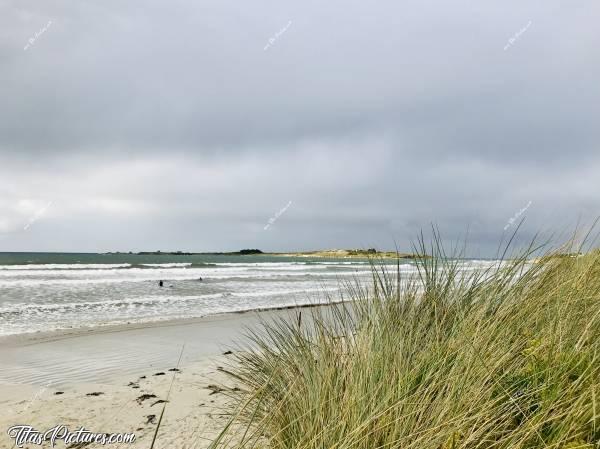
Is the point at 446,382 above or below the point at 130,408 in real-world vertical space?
above

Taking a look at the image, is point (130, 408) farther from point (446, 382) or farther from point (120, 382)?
point (446, 382)

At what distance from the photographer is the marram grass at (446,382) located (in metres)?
1.97

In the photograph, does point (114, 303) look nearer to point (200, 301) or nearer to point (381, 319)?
point (200, 301)

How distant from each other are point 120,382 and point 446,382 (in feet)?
20.0

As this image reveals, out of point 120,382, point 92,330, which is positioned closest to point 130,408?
point 120,382

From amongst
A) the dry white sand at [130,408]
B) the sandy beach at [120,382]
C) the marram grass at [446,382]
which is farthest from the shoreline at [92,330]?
the marram grass at [446,382]

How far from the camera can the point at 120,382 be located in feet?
22.7

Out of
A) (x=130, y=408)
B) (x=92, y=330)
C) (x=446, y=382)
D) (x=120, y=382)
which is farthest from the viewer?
(x=92, y=330)

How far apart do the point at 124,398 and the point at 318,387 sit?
15.0 feet

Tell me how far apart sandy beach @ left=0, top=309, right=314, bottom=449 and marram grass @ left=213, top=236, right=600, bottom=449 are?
936 millimetres

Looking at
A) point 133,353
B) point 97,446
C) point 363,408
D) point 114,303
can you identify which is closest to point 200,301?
point 114,303

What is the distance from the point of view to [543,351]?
2791mm

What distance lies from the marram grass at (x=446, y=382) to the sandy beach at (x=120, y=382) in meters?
0.94

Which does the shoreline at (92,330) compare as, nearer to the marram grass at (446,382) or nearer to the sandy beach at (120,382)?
the sandy beach at (120,382)
